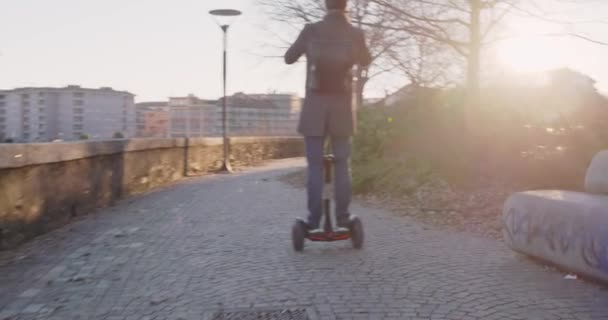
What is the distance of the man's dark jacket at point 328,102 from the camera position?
14.9ft

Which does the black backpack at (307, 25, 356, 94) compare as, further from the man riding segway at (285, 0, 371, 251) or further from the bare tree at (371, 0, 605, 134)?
the bare tree at (371, 0, 605, 134)

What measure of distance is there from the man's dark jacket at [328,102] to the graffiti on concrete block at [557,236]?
4.66 feet

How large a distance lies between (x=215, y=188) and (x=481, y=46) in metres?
5.43

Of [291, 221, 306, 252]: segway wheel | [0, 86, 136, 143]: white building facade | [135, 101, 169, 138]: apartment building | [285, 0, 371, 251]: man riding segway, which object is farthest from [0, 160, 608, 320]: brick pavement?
[0, 86, 136, 143]: white building facade

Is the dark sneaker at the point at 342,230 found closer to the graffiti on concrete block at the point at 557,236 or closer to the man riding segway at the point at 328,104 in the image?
the man riding segway at the point at 328,104

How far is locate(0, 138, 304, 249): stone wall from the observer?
5.43 m

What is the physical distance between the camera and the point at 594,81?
915 centimetres

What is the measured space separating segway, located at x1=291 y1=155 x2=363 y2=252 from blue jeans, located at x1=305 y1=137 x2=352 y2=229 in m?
0.05

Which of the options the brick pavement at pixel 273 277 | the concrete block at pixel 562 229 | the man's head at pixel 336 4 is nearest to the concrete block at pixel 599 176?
the concrete block at pixel 562 229

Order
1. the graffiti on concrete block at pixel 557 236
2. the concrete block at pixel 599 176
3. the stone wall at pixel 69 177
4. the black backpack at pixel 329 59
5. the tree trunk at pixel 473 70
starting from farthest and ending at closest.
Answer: the tree trunk at pixel 473 70 < the stone wall at pixel 69 177 < the black backpack at pixel 329 59 < the concrete block at pixel 599 176 < the graffiti on concrete block at pixel 557 236

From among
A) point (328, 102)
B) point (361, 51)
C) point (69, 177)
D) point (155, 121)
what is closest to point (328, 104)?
point (328, 102)

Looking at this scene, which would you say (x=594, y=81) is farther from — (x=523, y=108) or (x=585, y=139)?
(x=585, y=139)

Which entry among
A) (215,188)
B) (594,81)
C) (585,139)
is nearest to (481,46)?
(594,81)

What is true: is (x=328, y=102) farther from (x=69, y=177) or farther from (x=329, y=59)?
(x=69, y=177)
